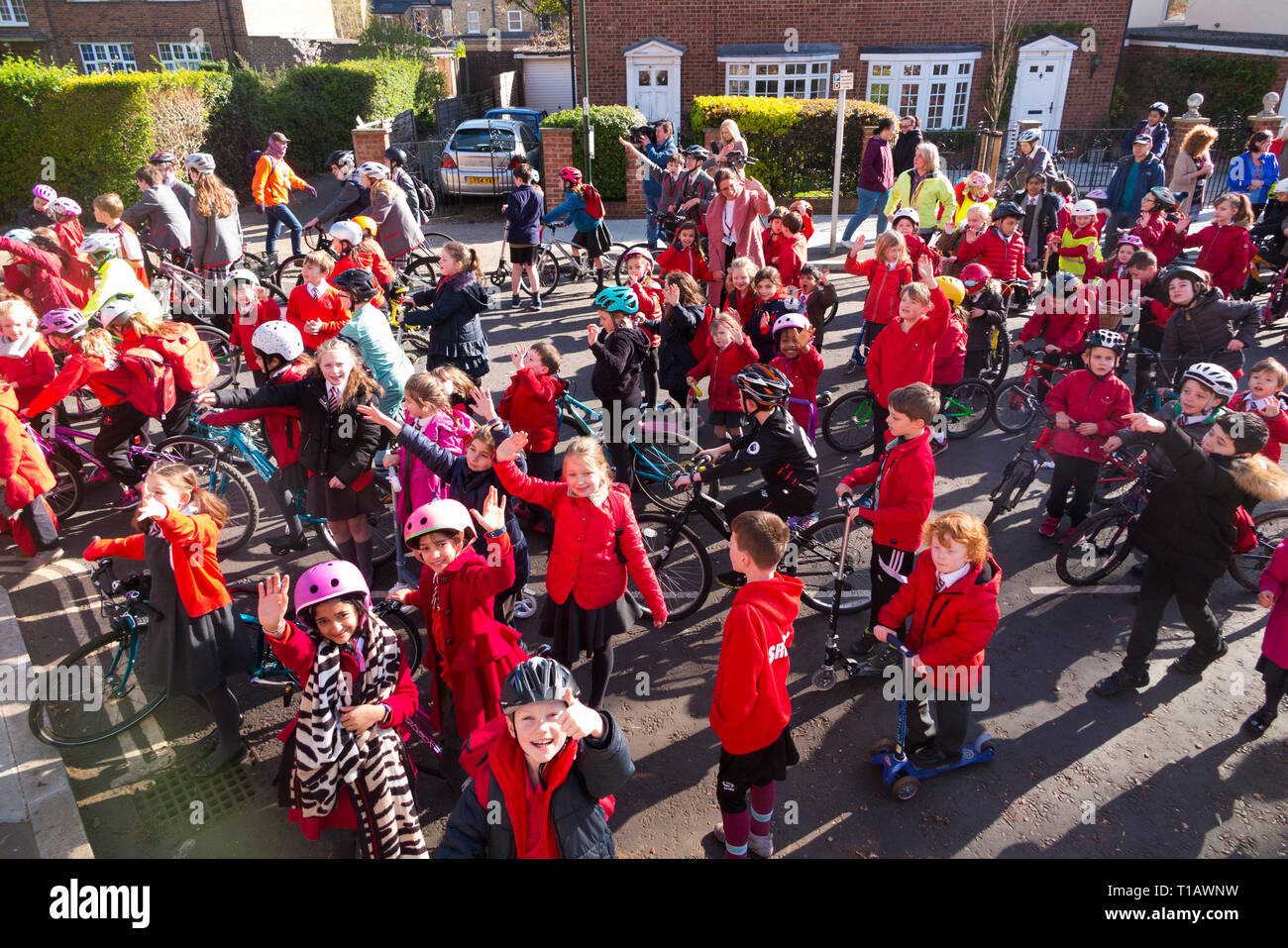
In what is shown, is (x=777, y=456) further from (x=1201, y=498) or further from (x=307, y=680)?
(x=307, y=680)

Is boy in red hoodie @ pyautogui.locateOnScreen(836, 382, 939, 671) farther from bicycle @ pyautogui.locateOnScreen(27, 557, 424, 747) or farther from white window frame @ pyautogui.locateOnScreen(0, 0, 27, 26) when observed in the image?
white window frame @ pyautogui.locateOnScreen(0, 0, 27, 26)

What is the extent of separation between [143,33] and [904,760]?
35162 millimetres

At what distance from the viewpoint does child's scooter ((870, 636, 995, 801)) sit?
423 centimetres

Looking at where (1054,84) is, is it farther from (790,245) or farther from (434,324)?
(434,324)

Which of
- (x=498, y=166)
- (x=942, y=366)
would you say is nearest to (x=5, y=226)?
(x=498, y=166)

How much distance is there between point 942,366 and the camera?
7461mm

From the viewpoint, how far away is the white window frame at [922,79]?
76.6 feet

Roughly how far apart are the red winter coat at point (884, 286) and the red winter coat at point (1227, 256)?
3.92 metres

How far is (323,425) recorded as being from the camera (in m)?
5.45

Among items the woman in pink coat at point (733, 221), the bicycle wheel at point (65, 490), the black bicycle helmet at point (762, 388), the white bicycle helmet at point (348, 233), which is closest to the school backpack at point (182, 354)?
the bicycle wheel at point (65, 490)

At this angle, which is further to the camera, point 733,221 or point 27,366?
point 733,221

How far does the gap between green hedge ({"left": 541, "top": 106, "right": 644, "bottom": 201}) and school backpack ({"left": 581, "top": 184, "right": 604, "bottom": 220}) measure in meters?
6.00

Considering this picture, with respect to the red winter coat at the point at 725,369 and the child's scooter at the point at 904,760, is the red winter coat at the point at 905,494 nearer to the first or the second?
the child's scooter at the point at 904,760

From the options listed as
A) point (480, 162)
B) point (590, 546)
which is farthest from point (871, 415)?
point (480, 162)
